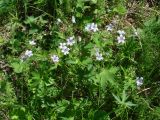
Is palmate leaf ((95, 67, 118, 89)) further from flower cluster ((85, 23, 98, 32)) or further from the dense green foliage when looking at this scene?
flower cluster ((85, 23, 98, 32))

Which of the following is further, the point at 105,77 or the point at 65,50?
the point at 65,50

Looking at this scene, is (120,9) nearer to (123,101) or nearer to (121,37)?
(121,37)

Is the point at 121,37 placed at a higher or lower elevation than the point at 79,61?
higher

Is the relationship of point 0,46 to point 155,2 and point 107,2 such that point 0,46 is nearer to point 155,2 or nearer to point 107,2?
point 107,2

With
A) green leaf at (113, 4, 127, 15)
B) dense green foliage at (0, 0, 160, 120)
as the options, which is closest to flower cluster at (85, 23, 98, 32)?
dense green foliage at (0, 0, 160, 120)

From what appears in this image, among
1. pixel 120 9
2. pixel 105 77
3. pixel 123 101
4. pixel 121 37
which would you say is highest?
pixel 120 9

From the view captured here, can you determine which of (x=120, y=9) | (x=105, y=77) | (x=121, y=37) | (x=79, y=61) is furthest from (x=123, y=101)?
(x=120, y=9)

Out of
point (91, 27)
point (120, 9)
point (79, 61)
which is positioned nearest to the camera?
point (79, 61)

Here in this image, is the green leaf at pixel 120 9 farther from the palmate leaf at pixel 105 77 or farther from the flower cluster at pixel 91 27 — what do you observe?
the palmate leaf at pixel 105 77

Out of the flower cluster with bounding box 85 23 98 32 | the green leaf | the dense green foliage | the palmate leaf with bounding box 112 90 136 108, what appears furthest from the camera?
the green leaf
